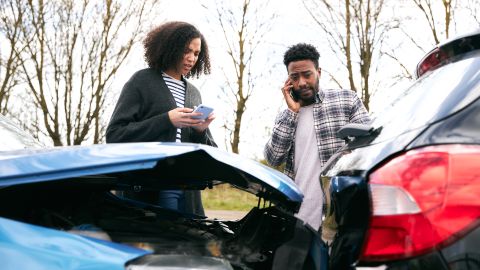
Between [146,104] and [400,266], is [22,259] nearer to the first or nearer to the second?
[400,266]

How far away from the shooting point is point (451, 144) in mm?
1166

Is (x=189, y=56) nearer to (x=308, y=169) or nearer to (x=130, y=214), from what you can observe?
(x=308, y=169)

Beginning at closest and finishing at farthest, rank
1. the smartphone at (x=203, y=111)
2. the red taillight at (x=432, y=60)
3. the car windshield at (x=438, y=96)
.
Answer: the car windshield at (x=438, y=96)
the red taillight at (x=432, y=60)
the smartphone at (x=203, y=111)

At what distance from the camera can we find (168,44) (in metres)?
2.83

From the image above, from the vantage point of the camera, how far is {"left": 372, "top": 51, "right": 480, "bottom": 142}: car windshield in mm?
1242

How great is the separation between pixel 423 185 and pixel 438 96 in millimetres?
292

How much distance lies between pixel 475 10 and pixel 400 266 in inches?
403

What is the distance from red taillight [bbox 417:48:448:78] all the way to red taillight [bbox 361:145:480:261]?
1.67 feet

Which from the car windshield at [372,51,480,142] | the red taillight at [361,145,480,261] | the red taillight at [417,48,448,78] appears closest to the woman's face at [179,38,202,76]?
the red taillight at [417,48,448,78]

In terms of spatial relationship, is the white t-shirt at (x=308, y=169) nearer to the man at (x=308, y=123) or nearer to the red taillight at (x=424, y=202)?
the man at (x=308, y=123)

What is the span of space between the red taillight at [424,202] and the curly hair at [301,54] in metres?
1.95

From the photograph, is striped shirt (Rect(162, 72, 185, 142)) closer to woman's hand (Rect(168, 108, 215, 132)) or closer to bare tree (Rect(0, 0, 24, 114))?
woman's hand (Rect(168, 108, 215, 132))

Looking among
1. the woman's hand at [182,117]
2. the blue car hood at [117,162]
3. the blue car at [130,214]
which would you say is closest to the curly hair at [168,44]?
the woman's hand at [182,117]

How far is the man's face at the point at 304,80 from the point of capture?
304 cm
